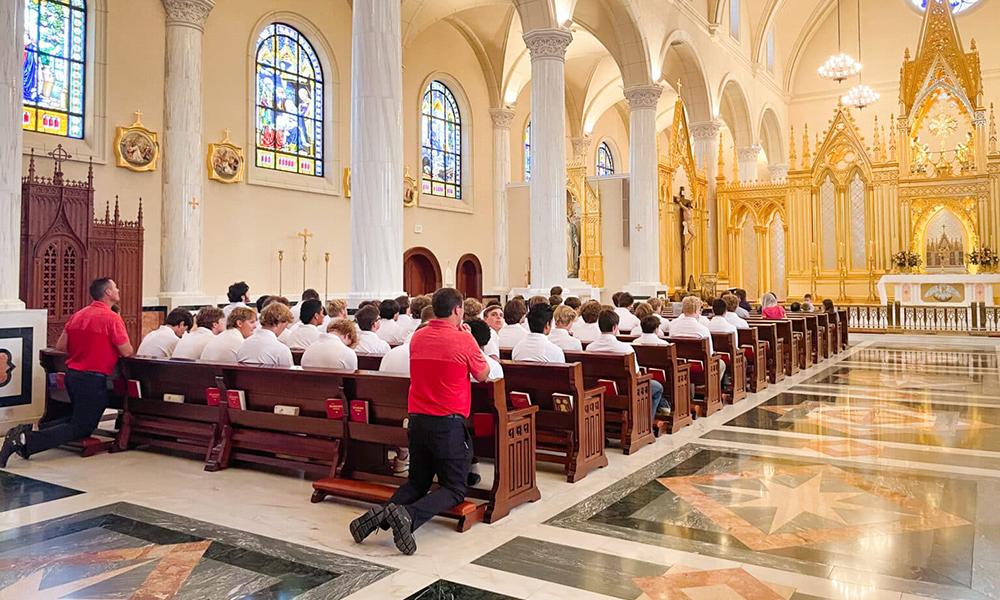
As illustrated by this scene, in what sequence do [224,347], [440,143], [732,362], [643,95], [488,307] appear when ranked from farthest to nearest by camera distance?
1. [440,143]
2. [643,95]
3. [732,362]
4. [488,307]
5. [224,347]

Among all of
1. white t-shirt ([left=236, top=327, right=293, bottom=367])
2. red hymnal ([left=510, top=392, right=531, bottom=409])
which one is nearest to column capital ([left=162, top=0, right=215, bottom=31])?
white t-shirt ([left=236, top=327, right=293, bottom=367])

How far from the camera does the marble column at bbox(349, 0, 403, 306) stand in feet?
30.5

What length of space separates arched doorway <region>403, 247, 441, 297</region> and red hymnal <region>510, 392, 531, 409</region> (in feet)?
46.1

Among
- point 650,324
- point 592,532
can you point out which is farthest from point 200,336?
point 650,324

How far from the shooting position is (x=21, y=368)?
23.3ft

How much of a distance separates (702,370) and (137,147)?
34.0ft

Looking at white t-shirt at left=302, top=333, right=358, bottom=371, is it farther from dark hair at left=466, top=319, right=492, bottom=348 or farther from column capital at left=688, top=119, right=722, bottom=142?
column capital at left=688, top=119, right=722, bottom=142

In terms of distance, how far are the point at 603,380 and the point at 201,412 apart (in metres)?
3.49

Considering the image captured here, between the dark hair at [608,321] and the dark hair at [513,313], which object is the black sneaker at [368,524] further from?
the dark hair at [608,321]

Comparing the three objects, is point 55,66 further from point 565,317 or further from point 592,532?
point 592,532

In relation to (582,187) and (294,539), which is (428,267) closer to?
(582,187)

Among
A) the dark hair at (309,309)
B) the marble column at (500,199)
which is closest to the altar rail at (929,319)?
the marble column at (500,199)

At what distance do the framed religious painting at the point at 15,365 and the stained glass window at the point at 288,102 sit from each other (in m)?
8.81

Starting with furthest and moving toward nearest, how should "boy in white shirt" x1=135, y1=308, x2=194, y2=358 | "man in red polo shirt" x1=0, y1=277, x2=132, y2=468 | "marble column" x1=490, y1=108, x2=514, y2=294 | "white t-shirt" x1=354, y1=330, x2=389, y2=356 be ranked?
"marble column" x1=490, y1=108, x2=514, y2=294 < "boy in white shirt" x1=135, y1=308, x2=194, y2=358 < "white t-shirt" x1=354, y1=330, x2=389, y2=356 < "man in red polo shirt" x1=0, y1=277, x2=132, y2=468
